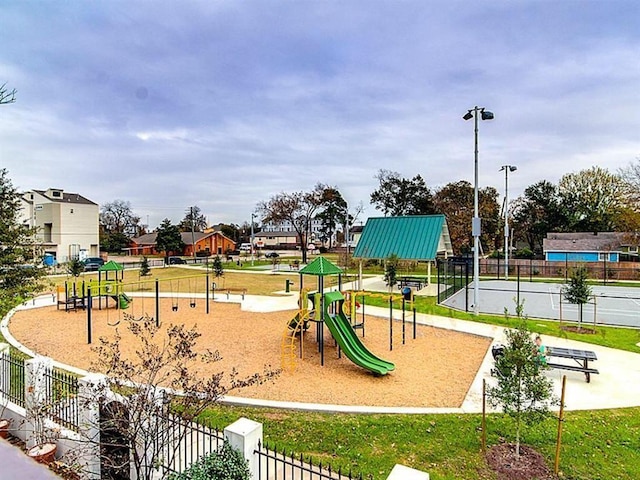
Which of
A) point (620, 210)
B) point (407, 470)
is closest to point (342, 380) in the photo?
point (407, 470)

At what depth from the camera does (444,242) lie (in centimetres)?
2622

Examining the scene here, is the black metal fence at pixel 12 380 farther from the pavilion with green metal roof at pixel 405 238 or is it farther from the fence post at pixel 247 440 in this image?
the pavilion with green metal roof at pixel 405 238

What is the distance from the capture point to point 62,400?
19.2 ft

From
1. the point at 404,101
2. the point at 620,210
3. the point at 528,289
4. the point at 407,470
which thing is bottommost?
the point at 528,289

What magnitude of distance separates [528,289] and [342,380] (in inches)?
906

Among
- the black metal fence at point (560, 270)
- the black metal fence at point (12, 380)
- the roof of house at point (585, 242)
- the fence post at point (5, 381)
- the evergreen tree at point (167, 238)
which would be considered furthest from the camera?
the evergreen tree at point (167, 238)

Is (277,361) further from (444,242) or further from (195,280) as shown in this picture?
(195,280)

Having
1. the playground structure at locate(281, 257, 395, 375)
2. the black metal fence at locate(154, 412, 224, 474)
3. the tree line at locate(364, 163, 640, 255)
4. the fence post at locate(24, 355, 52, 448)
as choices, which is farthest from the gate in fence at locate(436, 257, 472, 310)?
the tree line at locate(364, 163, 640, 255)

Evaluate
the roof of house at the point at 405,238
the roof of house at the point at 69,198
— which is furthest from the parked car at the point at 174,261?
the roof of house at the point at 405,238

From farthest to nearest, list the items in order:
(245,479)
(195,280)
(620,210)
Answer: (620,210) < (195,280) < (245,479)

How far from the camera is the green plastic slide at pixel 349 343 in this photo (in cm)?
941

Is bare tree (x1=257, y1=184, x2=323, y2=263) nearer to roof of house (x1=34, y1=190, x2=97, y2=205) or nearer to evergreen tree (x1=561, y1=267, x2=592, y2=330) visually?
roof of house (x1=34, y1=190, x2=97, y2=205)

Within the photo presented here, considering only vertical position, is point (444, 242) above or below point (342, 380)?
above

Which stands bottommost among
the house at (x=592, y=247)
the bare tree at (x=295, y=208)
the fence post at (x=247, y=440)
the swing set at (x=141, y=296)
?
the swing set at (x=141, y=296)
